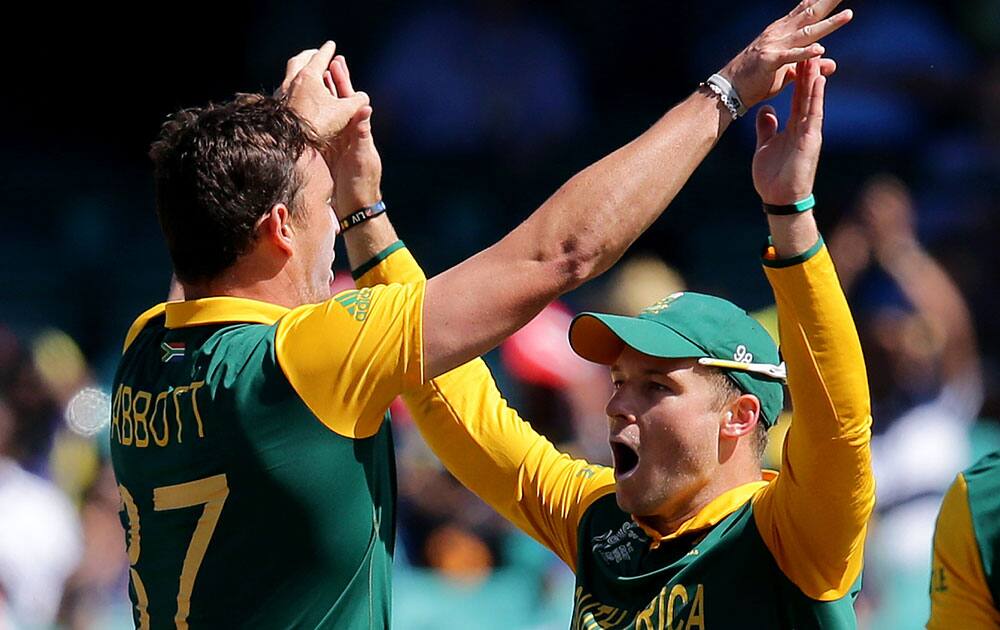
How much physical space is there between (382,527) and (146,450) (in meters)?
0.42

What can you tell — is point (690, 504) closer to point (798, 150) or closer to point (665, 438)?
point (665, 438)

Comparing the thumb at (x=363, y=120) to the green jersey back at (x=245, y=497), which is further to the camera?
the thumb at (x=363, y=120)

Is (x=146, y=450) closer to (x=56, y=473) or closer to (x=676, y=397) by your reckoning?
(x=676, y=397)

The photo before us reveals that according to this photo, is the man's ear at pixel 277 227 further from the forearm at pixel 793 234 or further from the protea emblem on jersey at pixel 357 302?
the forearm at pixel 793 234

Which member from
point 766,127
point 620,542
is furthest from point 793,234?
point 620,542

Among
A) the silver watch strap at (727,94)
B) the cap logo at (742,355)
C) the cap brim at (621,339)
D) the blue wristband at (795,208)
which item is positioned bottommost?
the cap logo at (742,355)

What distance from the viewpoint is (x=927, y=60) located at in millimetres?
5926

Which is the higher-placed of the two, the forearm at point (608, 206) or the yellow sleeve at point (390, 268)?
the forearm at point (608, 206)

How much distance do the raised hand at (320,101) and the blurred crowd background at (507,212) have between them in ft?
10.0

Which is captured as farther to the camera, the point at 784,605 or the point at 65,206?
the point at 65,206

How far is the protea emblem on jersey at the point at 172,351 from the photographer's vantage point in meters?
2.32

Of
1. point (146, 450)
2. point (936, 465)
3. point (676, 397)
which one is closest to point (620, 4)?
point (936, 465)

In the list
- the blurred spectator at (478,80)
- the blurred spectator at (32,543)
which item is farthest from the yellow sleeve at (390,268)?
the blurred spectator at (32,543)

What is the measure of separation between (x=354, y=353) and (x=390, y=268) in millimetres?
664
